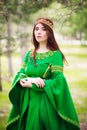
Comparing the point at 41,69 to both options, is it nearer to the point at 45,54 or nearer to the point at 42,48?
the point at 45,54

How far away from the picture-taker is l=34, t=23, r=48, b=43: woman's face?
5.28m

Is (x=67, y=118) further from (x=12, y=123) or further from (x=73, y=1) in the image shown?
(x=73, y=1)

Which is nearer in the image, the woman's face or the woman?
the woman

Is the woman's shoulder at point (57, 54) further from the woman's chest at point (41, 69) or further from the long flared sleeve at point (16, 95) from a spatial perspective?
the long flared sleeve at point (16, 95)

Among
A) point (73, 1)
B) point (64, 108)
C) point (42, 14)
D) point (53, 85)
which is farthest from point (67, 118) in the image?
point (42, 14)

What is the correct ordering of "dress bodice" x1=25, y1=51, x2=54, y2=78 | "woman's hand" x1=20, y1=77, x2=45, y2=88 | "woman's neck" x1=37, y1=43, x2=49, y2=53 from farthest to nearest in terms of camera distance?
"woman's neck" x1=37, y1=43, x2=49, y2=53 → "dress bodice" x1=25, y1=51, x2=54, y2=78 → "woman's hand" x1=20, y1=77, x2=45, y2=88

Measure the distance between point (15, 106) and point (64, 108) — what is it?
758mm

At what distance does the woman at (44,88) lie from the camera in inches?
203

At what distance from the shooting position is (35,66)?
522 centimetres

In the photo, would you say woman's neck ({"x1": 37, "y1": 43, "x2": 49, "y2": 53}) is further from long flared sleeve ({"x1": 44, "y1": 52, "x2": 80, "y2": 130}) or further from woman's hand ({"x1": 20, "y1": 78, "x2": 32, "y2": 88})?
woman's hand ({"x1": 20, "y1": 78, "x2": 32, "y2": 88})

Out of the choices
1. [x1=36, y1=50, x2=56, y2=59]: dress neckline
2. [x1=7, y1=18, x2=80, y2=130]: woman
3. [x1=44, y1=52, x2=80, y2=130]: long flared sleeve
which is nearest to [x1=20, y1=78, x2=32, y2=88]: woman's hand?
[x1=7, y1=18, x2=80, y2=130]: woman

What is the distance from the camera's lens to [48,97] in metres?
5.14

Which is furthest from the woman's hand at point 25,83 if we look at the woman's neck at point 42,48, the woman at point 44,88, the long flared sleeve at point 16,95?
the woman's neck at point 42,48

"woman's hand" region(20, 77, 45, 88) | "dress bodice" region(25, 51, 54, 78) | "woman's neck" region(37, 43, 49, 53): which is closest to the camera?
"woman's hand" region(20, 77, 45, 88)
